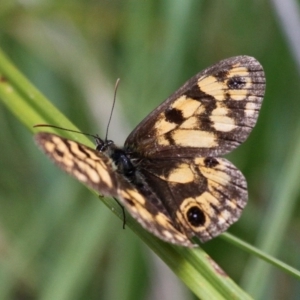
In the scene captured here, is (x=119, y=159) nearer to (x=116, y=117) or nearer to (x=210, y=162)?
(x=210, y=162)

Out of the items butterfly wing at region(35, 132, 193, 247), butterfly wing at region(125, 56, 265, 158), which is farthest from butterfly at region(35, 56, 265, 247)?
butterfly wing at region(35, 132, 193, 247)

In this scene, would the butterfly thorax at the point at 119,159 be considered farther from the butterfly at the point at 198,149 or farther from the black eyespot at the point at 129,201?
the black eyespot at the point at 129,201

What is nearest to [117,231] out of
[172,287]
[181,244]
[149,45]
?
[172,287]

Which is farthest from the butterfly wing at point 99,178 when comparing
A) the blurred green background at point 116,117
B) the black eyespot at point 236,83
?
the blurred green background at point 116,117

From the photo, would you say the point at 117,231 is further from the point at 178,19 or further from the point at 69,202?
the point at 178,19

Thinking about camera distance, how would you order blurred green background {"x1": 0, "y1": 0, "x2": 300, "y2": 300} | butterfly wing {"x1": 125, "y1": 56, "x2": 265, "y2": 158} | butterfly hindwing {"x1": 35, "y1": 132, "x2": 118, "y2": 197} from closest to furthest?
1. butterfly hindwing {"x1": 35, "y1": 132, "x2": 118, "y2": 197}
2. butterfly wing {"x1": 125, "y1": 56, "x2": 265, "y2": 158}
3. blurred green background {"x1": 0, "y1": 0, "x2": 300, "y2": 300}

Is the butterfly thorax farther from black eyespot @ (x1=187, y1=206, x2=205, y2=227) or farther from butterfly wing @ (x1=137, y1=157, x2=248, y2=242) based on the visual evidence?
black eyespot @ (x1=187, y1=206, x2=205, y2=227)

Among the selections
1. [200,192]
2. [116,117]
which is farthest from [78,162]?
[116,117]
